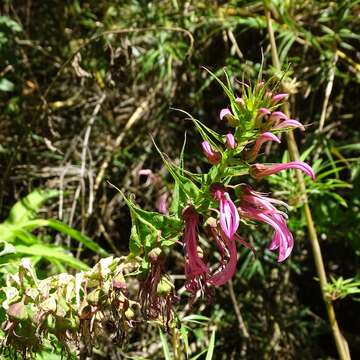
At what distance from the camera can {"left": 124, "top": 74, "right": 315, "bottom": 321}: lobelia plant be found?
105cm

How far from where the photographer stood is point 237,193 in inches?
43.8

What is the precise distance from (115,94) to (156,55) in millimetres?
358

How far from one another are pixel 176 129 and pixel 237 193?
1.81 metres

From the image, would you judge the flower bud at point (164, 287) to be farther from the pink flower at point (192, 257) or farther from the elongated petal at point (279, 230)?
the elongated petal at point (279, 230)

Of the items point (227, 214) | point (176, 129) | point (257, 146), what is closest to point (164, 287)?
point (227, 214)

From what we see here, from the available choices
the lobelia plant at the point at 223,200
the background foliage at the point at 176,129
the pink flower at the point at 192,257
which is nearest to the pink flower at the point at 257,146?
the lobelia plant at the point at 223,200

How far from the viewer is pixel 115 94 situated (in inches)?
117

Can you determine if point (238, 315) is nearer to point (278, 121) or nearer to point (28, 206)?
point (28, 206)

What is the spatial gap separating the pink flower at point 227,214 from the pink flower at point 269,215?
65 mm

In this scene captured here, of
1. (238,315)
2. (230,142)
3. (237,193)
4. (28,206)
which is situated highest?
(230,142)

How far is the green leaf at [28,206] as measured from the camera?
245 centimetres

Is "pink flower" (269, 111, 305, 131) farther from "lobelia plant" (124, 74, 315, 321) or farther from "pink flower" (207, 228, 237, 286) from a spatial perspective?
"pink flower" (207, 228, 237, 286)

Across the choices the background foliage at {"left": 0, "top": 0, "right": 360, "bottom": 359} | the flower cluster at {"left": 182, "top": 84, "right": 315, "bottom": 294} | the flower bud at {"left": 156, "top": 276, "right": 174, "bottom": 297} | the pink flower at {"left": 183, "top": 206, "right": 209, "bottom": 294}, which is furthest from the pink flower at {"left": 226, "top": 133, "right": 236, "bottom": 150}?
the background foliage at {"left": 0, "top": 0, "right": 360, "bottom": 359}

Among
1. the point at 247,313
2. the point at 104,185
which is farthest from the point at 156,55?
the point at 247,313
